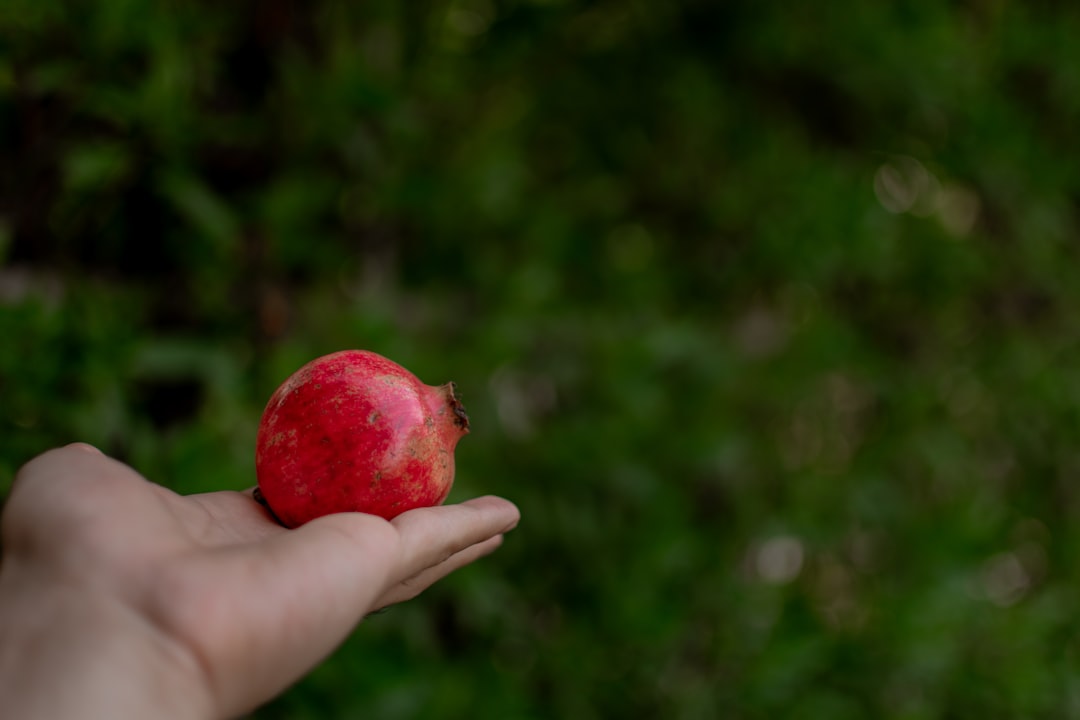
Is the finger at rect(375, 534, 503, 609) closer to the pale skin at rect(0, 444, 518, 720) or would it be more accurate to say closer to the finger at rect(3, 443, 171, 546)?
the pale skin at rect(0, 444, 518, 720)

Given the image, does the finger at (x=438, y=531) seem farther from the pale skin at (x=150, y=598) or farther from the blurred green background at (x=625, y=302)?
the blurred green background at (x=625, y=302)

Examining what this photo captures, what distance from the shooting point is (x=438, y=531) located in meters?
0.92

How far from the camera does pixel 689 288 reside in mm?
2529

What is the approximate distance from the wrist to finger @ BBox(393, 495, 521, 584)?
0.23m

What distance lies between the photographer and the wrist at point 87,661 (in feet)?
2.15

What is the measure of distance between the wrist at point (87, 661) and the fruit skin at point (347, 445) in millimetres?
295

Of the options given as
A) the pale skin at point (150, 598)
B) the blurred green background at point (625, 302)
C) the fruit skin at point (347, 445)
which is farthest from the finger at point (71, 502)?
the blurred green background at point (625, 302)

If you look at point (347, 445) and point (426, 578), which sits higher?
point (347, 445)

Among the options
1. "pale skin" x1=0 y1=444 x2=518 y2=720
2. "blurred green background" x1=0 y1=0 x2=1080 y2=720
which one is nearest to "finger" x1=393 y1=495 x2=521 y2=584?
"pale skin" x1=0 y1=444 x2=518 y2=720

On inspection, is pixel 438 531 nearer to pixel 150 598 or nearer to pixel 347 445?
pixel 347 445

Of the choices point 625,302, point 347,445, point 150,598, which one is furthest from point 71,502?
point 625,302

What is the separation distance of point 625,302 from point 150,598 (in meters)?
1.68

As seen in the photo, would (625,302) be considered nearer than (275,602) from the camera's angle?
No

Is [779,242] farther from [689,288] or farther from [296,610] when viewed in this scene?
[296,610]
